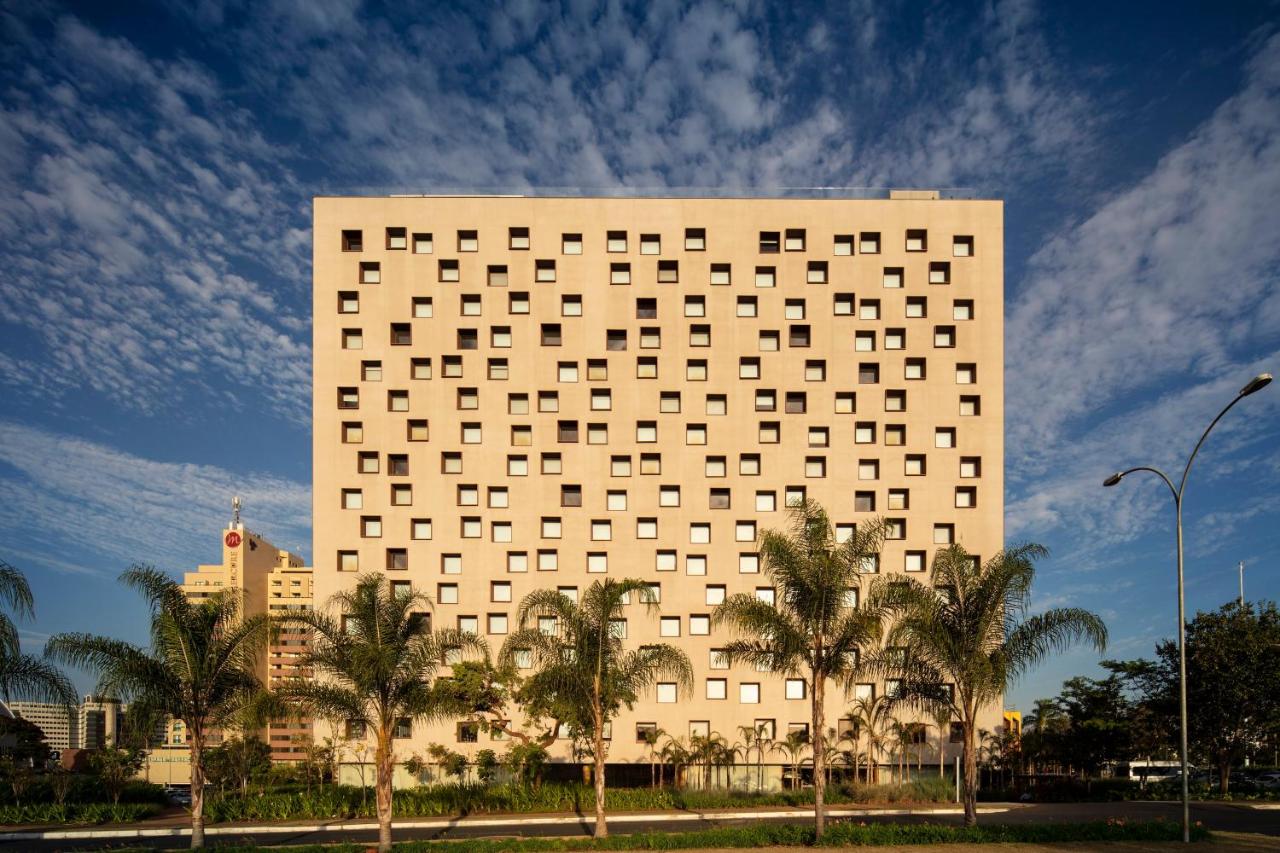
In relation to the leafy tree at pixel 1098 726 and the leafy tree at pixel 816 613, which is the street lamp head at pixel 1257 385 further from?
the leafy tree at pixel 1098 726

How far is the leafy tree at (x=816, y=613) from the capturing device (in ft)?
81.8

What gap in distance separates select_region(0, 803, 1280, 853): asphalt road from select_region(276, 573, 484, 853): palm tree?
6241mm

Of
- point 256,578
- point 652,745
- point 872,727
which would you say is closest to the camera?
point 872,727

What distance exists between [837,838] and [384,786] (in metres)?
14.5

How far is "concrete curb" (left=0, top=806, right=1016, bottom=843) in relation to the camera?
30.0 m

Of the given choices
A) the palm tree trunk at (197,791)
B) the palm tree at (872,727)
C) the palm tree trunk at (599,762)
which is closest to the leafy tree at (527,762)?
the palm tree trunk at (599,762)

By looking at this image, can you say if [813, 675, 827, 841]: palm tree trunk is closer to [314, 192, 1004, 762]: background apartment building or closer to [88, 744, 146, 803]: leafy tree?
[314, 192, 1004, 762]: background apartment building

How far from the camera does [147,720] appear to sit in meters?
24.6

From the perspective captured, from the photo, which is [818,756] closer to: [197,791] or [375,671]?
[375,671]

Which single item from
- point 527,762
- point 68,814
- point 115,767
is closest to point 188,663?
point 68,814

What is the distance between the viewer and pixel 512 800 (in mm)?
36125

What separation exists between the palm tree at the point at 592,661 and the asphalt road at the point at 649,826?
512 cm

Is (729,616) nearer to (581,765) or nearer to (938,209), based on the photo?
(581,765)

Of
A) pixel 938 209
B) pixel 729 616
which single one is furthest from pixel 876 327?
pixel 729 616
